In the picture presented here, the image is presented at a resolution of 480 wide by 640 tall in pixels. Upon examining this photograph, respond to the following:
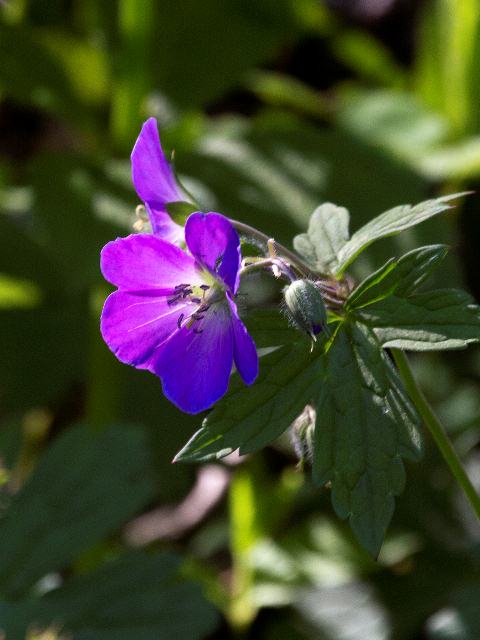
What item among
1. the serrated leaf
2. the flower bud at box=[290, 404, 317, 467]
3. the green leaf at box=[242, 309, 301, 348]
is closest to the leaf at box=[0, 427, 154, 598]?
the flower bud at box=[290, 404, 317, 467]

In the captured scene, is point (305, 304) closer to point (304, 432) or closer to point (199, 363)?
point (199, 363)

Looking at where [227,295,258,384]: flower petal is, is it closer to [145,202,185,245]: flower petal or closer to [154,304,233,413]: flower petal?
[154,304,233,413]: flower petal

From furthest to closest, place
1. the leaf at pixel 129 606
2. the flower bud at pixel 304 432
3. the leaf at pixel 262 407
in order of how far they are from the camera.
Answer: the leaf at pixel 129 606 → the flower bud at pixel 304 432 → the leaf at pixel 262 407

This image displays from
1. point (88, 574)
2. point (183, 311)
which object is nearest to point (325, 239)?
point (183, 311)

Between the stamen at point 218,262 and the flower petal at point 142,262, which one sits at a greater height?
the flower petal at point 142,262

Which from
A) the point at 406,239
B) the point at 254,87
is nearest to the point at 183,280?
the point at 406,239

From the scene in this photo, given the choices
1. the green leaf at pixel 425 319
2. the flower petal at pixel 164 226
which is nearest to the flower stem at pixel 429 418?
the green leaf at pixel 425 319

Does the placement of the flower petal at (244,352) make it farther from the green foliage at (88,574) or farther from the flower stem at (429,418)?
the green foliage at (88,574)
